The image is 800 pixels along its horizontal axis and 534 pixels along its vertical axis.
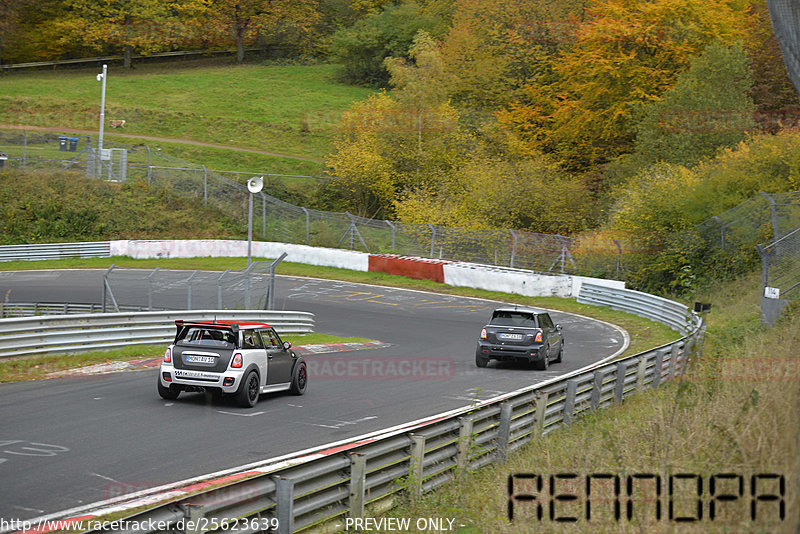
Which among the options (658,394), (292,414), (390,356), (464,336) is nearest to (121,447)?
(292,414)

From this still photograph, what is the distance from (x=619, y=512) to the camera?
21.7 feet

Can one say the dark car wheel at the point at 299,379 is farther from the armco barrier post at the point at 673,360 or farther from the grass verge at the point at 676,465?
the armco barrier post at the point at 673,360

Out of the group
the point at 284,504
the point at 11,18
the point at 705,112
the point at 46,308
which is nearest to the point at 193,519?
the point at 284,504

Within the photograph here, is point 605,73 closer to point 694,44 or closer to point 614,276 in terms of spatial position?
point 694,44

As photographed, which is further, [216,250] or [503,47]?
[503,47]

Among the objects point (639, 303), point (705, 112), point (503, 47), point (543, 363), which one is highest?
point (503, 47)

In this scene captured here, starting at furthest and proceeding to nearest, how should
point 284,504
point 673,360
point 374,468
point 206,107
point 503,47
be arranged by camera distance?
point 206,107, point 503,47, point 673,360, point 374,468, point 284,504

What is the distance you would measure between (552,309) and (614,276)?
13.7 ft

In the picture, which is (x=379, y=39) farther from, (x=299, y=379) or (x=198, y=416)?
(x=198, y=416)

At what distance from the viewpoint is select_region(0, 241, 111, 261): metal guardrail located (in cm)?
4341

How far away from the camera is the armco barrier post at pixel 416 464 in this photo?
8.12m

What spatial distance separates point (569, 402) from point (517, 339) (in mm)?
7636

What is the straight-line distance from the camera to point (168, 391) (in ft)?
45.1

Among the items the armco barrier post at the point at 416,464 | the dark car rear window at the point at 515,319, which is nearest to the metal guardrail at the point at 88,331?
the dark car rear window at the point at 515,319
